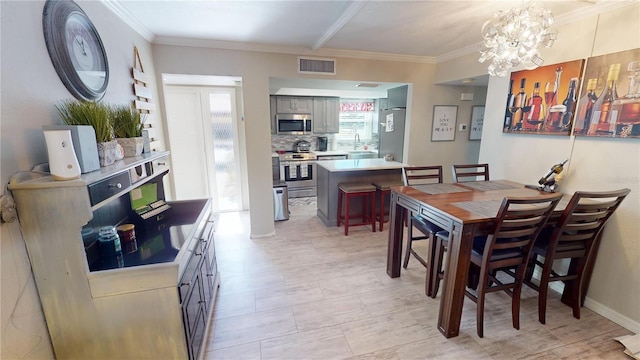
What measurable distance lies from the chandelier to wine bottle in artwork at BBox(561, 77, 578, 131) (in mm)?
684

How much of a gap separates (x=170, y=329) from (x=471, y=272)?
2.35 m

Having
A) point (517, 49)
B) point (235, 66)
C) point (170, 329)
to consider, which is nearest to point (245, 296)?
point (170, 329)

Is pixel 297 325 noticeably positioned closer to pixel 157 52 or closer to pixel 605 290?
pixel 605 290

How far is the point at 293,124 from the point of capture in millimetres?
5656

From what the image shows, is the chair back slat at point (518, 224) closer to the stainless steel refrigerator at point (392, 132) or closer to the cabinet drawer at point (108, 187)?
the cabinet drawer at point (108, 187)

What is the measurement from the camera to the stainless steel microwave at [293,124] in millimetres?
5586

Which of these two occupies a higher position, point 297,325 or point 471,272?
point 471,272

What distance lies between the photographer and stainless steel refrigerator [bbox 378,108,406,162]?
4.24m

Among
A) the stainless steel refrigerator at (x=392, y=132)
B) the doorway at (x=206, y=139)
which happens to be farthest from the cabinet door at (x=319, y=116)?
the doorway at (x=206, y=139)

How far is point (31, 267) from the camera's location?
1105 mm

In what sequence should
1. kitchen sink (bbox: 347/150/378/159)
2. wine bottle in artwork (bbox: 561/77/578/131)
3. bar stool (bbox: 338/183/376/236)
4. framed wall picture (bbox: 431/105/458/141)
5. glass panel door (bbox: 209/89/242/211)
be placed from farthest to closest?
kitchen sink (bbox: 347/150/378/159) < glass panel door (bbox: 209/89/242/211) < framed wall picture (bbox: 431/105/458/141) < bar stool (bbox: 338/183/376/236) < wine bottle in artwork (bbox: 561/77/578/131)

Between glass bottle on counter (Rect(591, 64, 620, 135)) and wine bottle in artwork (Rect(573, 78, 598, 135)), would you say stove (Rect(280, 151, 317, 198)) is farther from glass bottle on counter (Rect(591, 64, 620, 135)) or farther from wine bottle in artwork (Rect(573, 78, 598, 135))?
glass bottle on counter (Rect(591, 64, 620, 135))

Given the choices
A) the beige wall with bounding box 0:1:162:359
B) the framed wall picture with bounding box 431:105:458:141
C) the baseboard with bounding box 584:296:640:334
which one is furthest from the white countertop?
the beige wall with bounding box 0:1:162:359

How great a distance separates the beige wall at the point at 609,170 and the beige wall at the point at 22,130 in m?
3.40
